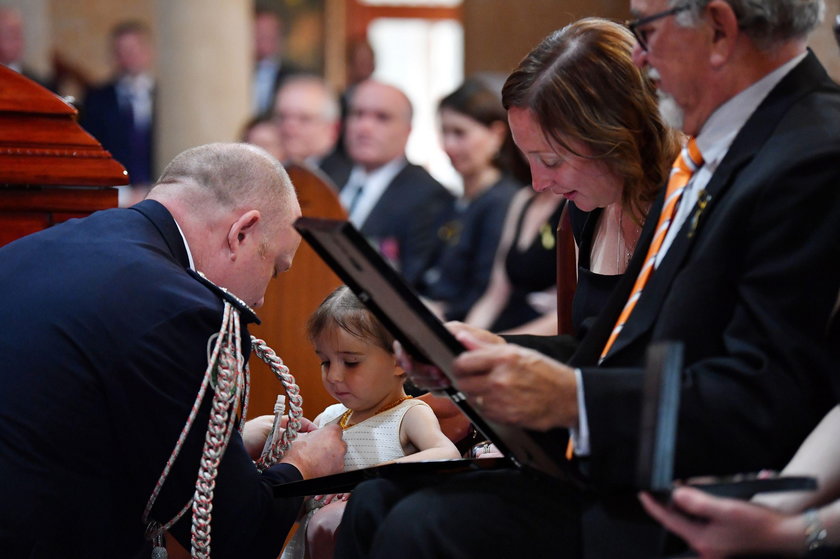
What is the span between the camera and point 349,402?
293 centimetres

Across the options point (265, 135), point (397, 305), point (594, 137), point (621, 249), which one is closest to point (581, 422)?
point (397, 305)

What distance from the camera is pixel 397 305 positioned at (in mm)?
2023

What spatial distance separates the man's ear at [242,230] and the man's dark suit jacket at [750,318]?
1.08 m

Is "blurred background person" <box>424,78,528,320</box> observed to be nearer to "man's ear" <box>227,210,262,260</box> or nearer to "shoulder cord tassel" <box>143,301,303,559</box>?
"man's ear" <box>227,210,262,260</box>

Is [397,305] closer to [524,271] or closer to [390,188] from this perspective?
[524,271]

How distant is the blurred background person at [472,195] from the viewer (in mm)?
6129

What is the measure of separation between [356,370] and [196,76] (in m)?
8.55

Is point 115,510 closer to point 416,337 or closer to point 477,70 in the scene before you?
point 416,337

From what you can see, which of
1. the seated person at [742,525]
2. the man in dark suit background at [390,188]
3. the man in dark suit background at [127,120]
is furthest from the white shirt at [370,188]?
the seated person at [742,525]

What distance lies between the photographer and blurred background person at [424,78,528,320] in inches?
241

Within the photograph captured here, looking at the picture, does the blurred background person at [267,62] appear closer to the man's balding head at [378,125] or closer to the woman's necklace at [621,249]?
→ the man's balding head at [378,125]

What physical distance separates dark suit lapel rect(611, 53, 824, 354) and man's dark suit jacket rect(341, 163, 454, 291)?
450 cm

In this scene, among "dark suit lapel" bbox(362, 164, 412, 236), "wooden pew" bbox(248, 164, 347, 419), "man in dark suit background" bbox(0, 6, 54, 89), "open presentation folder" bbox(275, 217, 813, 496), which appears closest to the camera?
"open presentation folder" bbox(275, 217, 813, 496)

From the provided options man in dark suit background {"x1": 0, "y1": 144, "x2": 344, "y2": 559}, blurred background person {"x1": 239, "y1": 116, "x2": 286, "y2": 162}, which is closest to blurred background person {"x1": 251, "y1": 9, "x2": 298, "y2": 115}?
blurred background person {"x1": 239, "y1": 116, "x2": 286, "y2": 162}
